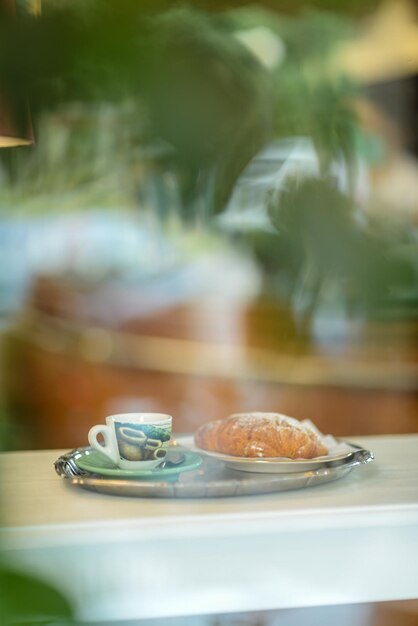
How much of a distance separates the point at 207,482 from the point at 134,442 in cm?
6

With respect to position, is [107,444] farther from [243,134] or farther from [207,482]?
[243,134]

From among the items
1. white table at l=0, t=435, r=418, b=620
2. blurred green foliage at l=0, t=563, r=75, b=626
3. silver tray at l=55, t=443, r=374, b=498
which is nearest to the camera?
blurred green foliage at l=0, t=563, r=75, b=626

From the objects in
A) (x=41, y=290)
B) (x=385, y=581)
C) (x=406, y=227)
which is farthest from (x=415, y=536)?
(x=41, y=290)

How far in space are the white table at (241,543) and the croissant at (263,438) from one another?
0.09ft

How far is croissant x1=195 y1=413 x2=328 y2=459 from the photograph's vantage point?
36cm

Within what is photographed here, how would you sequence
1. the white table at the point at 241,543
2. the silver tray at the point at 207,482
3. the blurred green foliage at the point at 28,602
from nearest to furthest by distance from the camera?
the blurred green foliage at the point at 28,602
the white table at the point at 241,543
the silver tray at the point at 207,482

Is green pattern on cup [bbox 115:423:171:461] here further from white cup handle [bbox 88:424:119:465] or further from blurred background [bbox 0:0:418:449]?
blurred background [bbox 0:0:418:449]

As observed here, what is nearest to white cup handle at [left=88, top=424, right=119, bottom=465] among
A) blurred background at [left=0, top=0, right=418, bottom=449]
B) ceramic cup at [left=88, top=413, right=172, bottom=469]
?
ceramic cup at [left=88, top=413, right=172, bottom=469]

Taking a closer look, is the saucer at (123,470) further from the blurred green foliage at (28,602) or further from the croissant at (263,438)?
the blurred green foliage at (28,602)

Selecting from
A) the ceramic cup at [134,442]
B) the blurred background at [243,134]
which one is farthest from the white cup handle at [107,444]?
the blurred background at [243,134]

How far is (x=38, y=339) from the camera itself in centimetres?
136

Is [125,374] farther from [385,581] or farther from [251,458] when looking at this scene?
[385,581]

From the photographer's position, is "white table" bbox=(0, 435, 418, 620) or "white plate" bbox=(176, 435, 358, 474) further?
"white plate" bbox=(176, 435, 358, 474)

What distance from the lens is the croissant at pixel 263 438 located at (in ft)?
1.19
